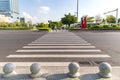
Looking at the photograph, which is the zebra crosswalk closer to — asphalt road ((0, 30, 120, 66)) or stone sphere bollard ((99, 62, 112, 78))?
asphalt road ((0, 30, 120, 66))

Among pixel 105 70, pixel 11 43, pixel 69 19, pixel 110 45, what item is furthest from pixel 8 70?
pixel 69 19

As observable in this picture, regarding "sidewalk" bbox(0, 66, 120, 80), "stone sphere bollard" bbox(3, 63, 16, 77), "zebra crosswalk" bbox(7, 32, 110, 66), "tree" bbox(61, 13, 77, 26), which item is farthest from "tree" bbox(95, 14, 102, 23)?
"stone sphere bollard" bbox(3, 63, 16, 77)

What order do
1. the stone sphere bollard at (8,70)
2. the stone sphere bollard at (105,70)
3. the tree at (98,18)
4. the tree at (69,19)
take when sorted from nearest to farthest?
the stone sphere bollard at (105,70) → the stone sphere bollard at (8,70) → the tree at (69,19) → the tree at (98,18)

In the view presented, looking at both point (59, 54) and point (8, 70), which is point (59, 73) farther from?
point (59, 54)

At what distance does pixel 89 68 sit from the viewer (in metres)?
5.70

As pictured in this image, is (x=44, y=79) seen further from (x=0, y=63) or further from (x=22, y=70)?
(x=0, y=63)

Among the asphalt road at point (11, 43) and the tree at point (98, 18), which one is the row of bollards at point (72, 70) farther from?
the tree at point (98, 18)

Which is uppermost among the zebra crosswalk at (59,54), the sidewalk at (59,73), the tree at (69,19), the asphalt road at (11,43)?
the tree at (69,19)

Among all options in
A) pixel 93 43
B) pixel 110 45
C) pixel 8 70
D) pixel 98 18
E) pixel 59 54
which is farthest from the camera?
pixel 98 18

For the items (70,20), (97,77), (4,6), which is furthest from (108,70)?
(4,6)

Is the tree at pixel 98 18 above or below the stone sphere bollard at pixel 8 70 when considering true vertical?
above

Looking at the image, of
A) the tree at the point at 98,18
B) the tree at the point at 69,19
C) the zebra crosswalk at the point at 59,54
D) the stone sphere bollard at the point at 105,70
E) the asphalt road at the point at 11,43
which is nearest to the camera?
the stone sphere bollard at the point at 105,70

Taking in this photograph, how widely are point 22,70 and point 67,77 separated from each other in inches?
69.3

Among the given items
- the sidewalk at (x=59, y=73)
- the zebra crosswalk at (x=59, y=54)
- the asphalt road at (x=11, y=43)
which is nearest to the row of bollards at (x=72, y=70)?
the sidewalk at (x=59, y=73)
